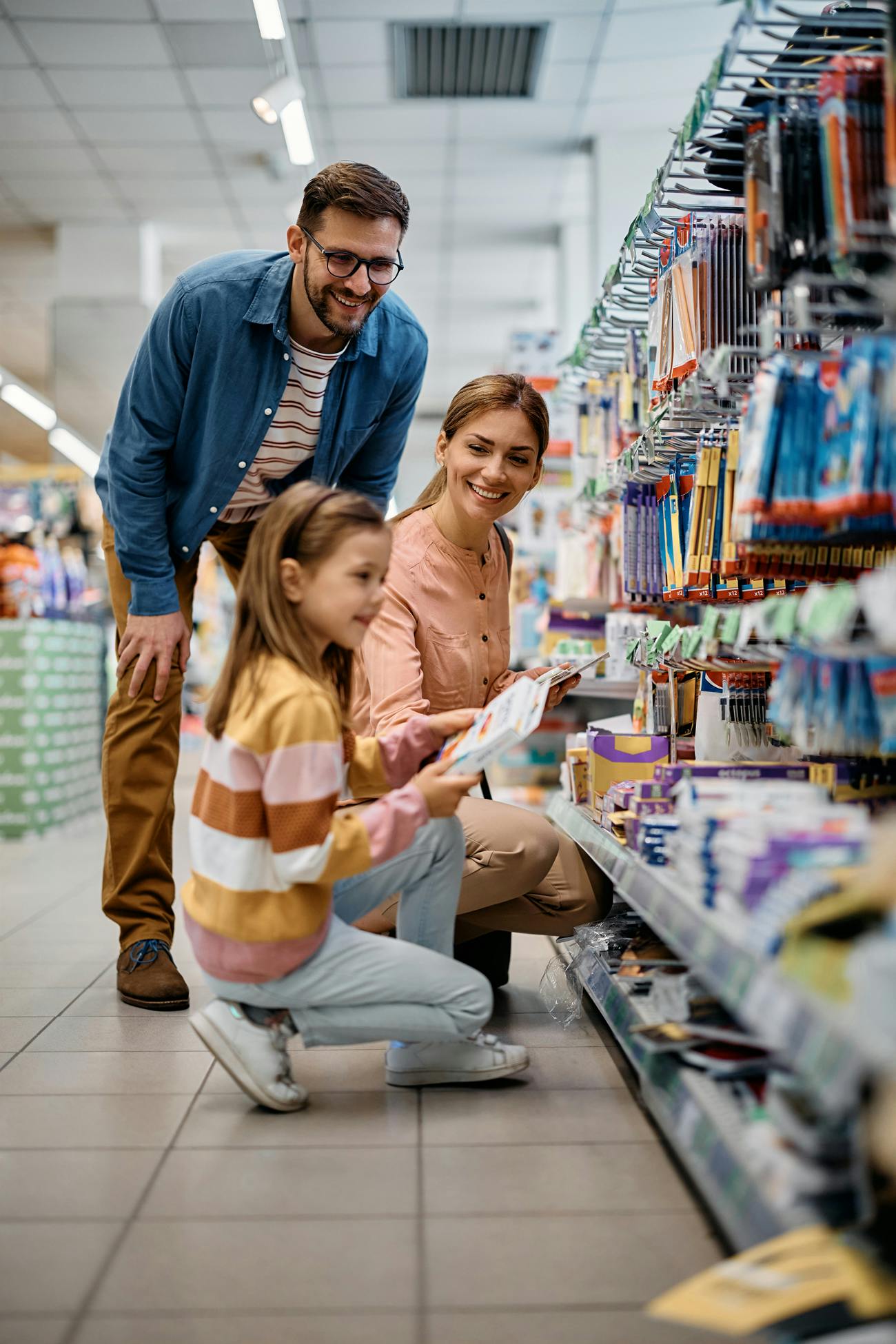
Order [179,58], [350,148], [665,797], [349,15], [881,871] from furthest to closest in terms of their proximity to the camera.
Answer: [350,148], [179,58], [349,15], [665,797], [881,871]

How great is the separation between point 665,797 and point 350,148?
5.90 meters

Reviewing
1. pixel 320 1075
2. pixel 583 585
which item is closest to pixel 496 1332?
pixel 320 1075

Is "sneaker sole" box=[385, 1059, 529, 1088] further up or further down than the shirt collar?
further down

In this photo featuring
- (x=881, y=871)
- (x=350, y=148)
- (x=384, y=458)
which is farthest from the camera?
(x=350, y=148)

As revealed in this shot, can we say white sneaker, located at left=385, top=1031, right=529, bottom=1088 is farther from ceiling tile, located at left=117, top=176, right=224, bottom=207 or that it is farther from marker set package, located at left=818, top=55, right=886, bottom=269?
ceiling tile, located at left=117, top=176, right=224, bottom=207

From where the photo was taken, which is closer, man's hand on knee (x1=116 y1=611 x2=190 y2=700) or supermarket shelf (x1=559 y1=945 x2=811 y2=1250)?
supermarket shelf (x1=559 y1=945 x2=811 y2=1250)

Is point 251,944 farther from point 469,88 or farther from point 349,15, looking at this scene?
point 469,88

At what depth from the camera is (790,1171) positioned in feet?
4.25

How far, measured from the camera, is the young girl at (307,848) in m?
1.87

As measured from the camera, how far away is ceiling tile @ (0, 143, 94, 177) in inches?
267

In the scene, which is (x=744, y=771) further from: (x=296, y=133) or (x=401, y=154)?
(x=401, y=154)

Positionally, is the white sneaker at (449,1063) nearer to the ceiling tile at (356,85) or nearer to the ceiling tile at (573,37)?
the ceiling tile at (573,37)

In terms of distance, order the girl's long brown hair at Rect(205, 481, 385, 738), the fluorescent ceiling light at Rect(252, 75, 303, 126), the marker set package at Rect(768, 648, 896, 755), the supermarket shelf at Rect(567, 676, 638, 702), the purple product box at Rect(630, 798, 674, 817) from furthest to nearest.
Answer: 1. the fluorescent ceiling light at Rect(252, 75, 303, 126)
2. the supermarket shelf at Rect(567, 676, 638, 702)
3. the purple product box at Rect(630, 798, 674, 817)
4. the girl's long brown hair at Rect(205, 481, 385, 738)
5. the marker set package at Rect(768, 648, 896, 755)

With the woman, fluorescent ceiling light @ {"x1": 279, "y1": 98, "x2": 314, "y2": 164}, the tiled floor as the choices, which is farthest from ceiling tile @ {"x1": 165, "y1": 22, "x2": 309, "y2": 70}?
the tiled floor
